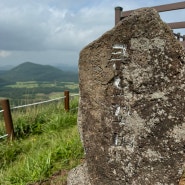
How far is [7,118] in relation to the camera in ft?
20.7

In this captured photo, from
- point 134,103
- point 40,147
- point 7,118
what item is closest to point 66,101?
point 7,118

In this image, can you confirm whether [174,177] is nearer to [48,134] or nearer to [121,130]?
[121,130]

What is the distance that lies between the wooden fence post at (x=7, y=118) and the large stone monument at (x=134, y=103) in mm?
3799

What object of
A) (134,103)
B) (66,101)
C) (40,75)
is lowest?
(40,75)

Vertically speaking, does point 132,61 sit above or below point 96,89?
above

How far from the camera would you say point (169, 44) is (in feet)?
7.66

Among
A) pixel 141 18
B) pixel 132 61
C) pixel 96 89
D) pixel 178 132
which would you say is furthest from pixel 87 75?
pixel 178 132

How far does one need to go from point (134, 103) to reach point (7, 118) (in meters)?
4.38

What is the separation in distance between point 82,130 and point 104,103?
0.37m

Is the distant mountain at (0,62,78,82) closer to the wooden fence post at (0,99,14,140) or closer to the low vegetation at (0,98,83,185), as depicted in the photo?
the low vegetation at (0,98,83,185)

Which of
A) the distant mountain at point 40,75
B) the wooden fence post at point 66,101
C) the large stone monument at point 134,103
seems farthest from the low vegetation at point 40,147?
the distant mountain at point 40,75

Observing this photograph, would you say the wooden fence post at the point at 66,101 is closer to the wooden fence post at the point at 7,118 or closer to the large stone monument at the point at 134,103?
the wooden fence post at the point at 7,118

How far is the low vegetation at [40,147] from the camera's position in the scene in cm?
391

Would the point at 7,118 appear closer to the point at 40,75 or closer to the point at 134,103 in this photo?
the point at 134,103
